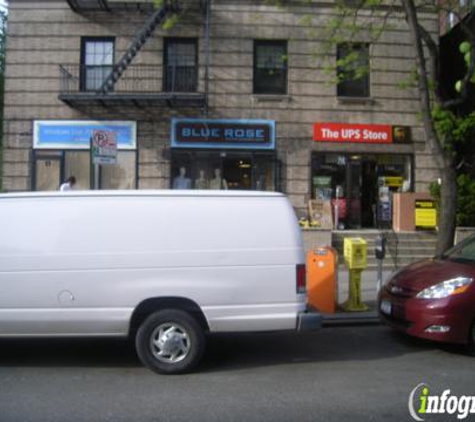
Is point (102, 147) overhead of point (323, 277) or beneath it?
overhead

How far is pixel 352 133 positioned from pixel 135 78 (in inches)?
273

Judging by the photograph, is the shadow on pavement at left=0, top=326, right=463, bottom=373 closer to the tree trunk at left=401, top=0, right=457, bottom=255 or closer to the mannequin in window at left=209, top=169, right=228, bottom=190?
the tree trunk at left=401, top=0, right=457, bottom=255

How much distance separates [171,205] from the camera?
18.7 ft

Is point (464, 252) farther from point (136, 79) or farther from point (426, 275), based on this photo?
point (136, 79)

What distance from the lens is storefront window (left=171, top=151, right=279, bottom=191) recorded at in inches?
612

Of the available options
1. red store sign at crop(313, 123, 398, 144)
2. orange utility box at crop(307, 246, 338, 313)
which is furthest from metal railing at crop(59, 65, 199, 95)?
orange utility box at crop(307, 246, 338, 313)

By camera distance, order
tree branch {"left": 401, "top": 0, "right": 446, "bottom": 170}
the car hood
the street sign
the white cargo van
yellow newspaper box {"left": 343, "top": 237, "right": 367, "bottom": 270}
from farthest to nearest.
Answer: tree branch {"left": 401, "top": 0, "right": 446, "bottom": 170} < the street sign < yellow newspaper box {"left": 343, "top": 237, "right": 367, "bottom": 270} < the car hood < the white cargo van

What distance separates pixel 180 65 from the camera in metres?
15.7

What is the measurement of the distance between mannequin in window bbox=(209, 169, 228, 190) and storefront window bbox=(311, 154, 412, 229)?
2829 mm

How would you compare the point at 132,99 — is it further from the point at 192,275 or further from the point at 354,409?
the point at 354,409

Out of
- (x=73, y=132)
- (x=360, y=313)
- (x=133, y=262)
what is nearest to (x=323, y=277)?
(x=360, y=313)

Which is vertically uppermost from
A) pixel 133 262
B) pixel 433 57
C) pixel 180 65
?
pixel 180 65

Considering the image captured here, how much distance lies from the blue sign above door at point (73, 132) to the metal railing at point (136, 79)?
0.99 meters

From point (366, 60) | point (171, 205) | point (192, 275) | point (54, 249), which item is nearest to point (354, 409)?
point (192, 275)
